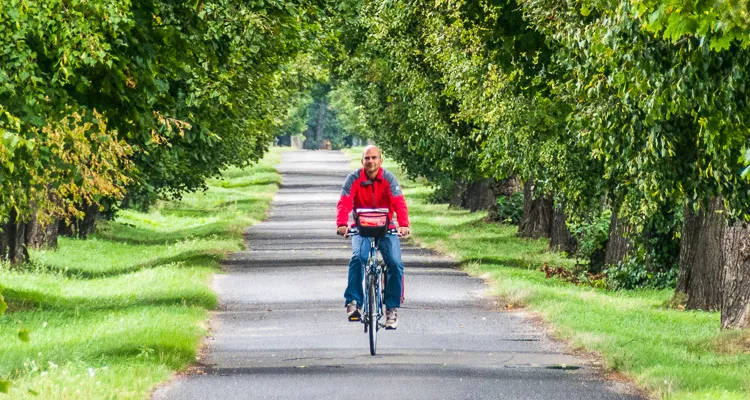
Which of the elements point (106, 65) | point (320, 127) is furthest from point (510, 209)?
point (320, 127)

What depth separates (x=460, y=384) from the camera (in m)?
11.8

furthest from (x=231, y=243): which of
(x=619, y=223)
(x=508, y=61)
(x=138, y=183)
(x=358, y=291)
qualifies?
(x=358, y=291)

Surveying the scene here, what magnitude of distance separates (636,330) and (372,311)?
3.89 metres

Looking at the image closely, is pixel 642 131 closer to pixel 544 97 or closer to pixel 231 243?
pixel 544 97

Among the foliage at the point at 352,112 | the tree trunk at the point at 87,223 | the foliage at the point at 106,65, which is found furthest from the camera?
the foliage at the point at 352,112

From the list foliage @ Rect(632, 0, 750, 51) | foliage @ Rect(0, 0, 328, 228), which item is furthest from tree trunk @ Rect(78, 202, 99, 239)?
foliage @ Rect(632, 0, 750, 51)

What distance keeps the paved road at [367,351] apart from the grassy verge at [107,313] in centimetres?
40

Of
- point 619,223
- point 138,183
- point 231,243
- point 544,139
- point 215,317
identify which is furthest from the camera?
point 231,243

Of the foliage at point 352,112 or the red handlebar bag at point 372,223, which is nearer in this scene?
the red handlebar bag at point 372,223

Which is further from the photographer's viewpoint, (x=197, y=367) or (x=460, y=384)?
(x=197, y=367)

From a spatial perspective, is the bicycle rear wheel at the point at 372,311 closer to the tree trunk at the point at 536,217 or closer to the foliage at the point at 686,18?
the foliage at the point at 686,18

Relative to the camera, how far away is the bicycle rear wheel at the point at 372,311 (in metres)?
13.6

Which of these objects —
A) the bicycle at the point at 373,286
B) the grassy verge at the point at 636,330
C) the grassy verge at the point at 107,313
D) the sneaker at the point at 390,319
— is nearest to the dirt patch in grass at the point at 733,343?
the grassy verge at the point at 636,330

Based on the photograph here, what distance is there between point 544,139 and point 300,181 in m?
65.0
